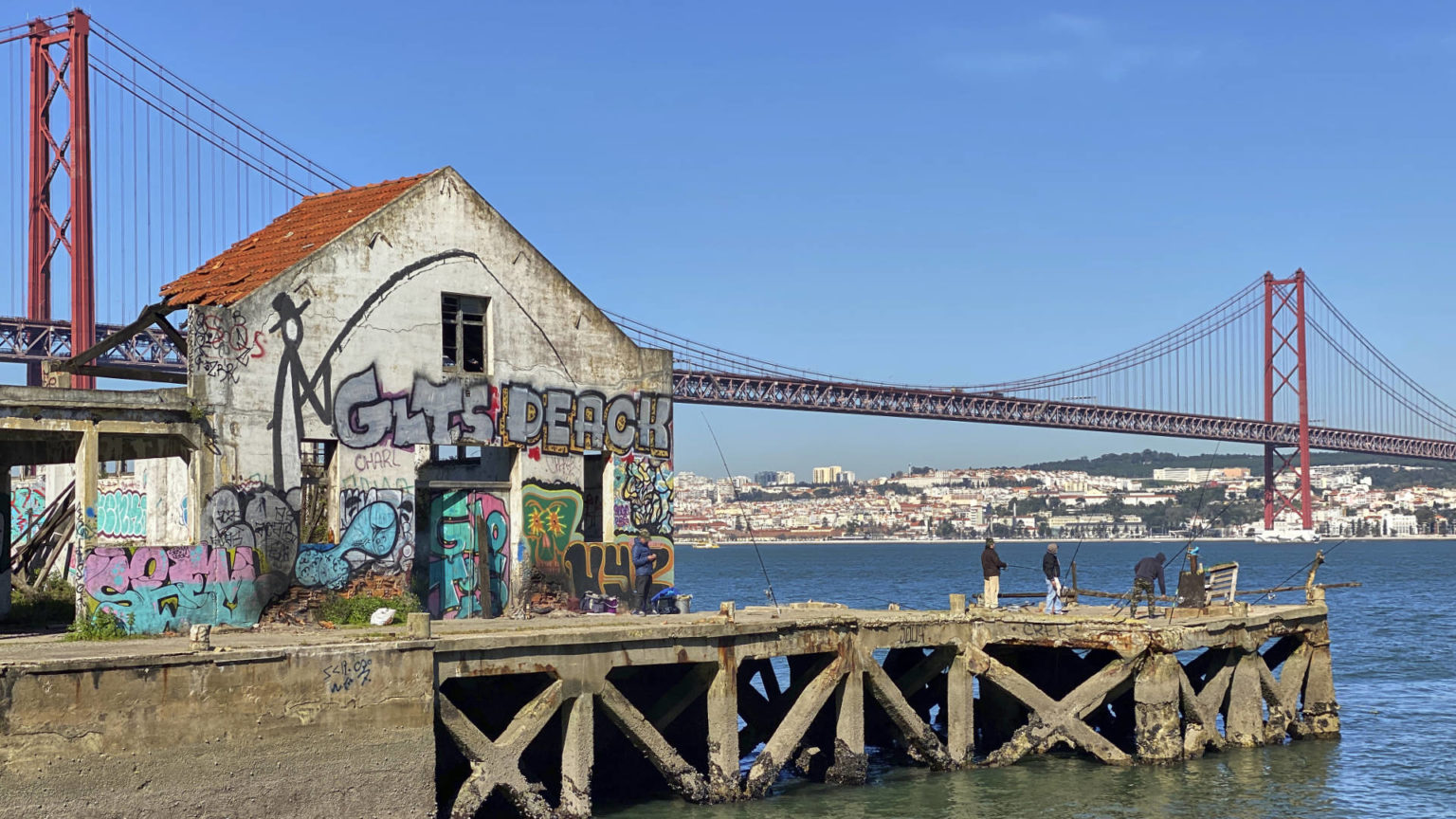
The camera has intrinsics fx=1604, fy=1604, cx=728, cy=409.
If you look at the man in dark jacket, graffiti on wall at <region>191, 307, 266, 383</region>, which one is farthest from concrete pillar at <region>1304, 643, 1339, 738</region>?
graffiti on wall at <region>191, 307, 266, 383</region>

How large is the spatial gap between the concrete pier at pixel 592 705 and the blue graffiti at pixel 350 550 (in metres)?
1.26

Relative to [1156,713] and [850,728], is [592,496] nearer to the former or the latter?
[850,728]

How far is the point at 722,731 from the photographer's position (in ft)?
61.0

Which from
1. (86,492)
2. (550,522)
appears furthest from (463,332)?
(86,492)

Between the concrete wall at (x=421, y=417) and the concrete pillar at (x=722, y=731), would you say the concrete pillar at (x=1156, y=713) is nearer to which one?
the concrete pillar at (x=722, y=731)

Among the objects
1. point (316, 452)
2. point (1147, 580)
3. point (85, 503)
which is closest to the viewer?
point (85, 503)

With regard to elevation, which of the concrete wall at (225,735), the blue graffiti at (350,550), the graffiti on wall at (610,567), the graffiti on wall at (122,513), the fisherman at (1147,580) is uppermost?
the graffiti on wall at (122,513)

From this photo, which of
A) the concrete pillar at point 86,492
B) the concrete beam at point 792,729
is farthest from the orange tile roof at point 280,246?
the concrete beam at point 792,729

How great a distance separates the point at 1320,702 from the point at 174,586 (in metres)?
16.5

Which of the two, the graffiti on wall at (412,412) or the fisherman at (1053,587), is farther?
the fisherman at (1053,587)

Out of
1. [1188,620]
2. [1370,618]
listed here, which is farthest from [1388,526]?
[1188,620]

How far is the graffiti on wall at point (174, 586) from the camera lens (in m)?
17.4

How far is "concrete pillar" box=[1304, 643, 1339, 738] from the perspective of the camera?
24000 millimetres

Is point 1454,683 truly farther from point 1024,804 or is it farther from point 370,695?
point 370,695
